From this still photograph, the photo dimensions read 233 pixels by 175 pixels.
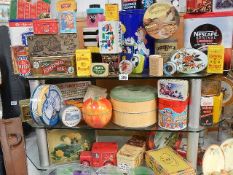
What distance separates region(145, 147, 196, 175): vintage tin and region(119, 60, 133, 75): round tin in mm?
422

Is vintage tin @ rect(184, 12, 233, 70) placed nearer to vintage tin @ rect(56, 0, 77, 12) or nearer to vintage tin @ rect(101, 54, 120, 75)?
vintage tin @ rect(101, 54, 120, 75)

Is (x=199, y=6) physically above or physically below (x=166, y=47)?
above

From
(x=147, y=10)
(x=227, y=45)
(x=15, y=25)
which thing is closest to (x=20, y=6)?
(x=15, y=25)

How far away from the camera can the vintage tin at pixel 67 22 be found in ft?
3.79

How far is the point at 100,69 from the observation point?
113 cm

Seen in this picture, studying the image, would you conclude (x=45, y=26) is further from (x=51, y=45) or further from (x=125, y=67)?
(x=125, y=67)

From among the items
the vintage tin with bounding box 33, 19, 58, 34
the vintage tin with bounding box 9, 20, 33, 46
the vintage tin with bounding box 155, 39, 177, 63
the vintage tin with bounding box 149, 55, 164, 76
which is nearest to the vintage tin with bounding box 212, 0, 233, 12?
the vintage tin with bounding box 155, 39, 177, 63

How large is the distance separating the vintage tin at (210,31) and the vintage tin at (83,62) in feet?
1.49

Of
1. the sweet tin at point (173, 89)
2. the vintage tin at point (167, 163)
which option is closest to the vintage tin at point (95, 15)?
the sweet tin at point (173, 89)

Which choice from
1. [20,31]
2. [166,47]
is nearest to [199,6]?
[166,47]

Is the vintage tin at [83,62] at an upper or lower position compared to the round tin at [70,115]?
upper

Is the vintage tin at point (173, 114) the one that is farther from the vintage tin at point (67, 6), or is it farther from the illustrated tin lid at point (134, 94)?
the vintage tin at point (67, 6)

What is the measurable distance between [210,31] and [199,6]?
12 cm

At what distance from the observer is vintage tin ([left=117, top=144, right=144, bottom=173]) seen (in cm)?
121
